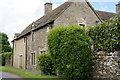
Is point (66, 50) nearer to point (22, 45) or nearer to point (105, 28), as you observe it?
point (105, 28)

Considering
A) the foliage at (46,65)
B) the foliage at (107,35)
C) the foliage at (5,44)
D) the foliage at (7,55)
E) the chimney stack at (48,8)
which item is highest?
the chimney stack at (48,8)

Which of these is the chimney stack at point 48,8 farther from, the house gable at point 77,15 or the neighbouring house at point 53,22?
the house gable at point 77,15

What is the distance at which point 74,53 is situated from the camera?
1327 cm

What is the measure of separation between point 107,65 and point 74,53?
231 centimetres

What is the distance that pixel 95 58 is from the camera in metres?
13.4

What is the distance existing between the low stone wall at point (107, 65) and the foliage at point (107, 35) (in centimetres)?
37

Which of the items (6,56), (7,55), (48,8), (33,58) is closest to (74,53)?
(33,58)

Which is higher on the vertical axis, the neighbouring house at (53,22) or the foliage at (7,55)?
the neighbouring house at (53,22)

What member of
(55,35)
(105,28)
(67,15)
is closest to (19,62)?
(67,15)

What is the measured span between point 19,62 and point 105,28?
80.3 ft

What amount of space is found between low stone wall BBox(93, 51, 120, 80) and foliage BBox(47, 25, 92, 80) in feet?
1.94

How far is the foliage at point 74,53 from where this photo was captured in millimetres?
13148

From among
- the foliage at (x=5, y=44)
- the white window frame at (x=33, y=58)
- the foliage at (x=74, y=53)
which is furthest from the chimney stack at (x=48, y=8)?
the foliage at (x=5, y=44)

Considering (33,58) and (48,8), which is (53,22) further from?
(48,8)
